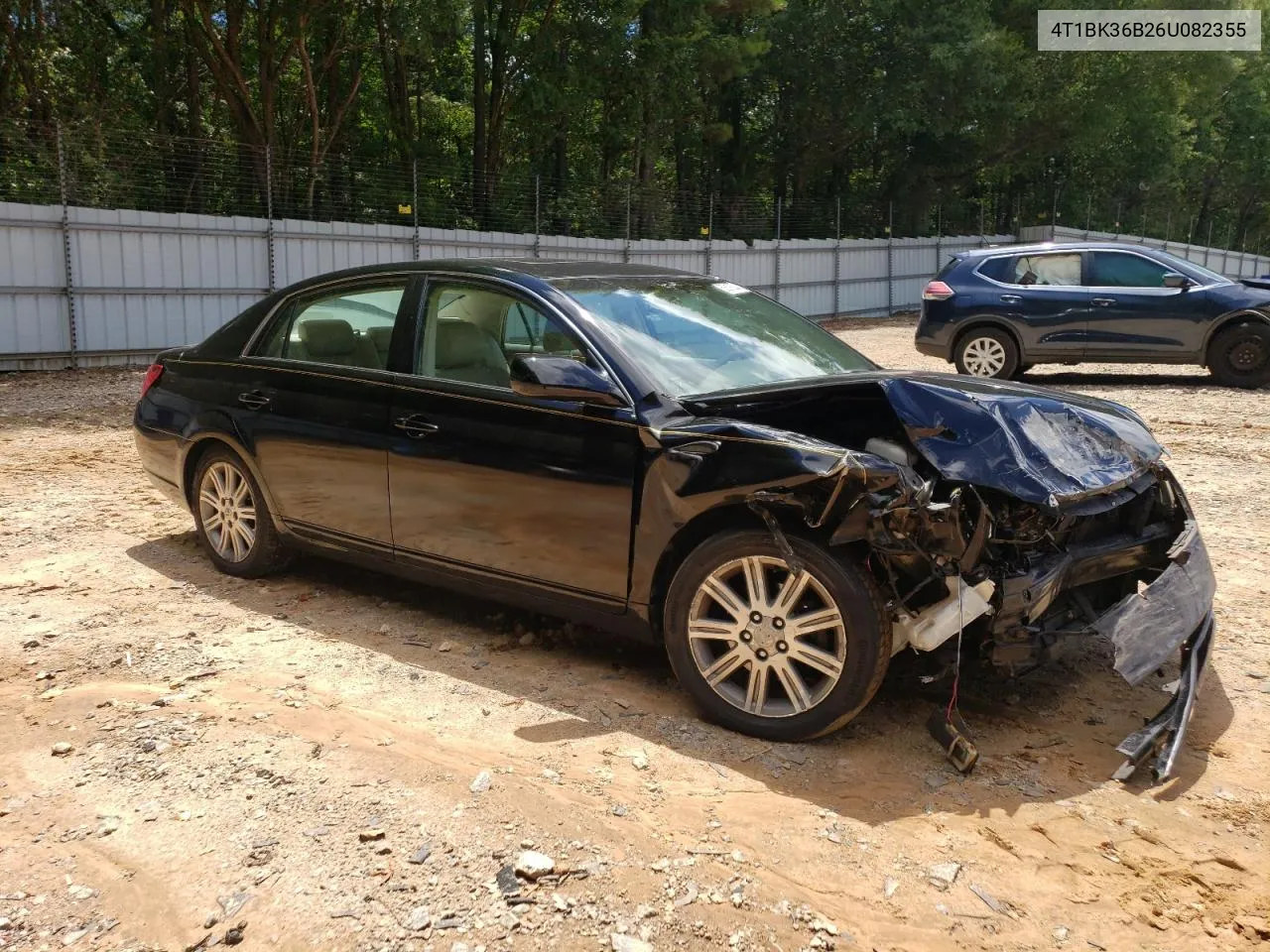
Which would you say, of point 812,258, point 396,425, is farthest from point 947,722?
point 812,258

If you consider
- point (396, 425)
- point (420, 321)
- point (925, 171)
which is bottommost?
point (396, 425)

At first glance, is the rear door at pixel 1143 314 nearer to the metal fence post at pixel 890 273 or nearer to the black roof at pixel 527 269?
the black roof at pixel 527 269

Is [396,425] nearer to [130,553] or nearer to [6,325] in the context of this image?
[130,553]

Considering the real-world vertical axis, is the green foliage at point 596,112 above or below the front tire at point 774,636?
above

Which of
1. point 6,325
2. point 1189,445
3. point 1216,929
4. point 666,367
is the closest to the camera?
point 1216,929

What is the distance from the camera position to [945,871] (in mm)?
2986

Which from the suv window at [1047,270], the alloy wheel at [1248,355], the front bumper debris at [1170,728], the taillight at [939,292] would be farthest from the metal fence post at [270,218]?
the front bumper debris at [1170,728]

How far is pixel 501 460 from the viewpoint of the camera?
4316 mm

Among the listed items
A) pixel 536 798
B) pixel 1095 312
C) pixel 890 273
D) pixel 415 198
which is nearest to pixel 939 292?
pixel 1095 312

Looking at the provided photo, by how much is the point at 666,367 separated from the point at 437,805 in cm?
177

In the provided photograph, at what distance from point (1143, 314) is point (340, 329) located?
10.1 m

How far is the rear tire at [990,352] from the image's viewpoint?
1298cm

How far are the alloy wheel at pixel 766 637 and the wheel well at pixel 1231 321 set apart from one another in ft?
35.0

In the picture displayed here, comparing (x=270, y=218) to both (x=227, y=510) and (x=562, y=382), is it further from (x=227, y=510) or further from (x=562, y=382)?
(x=562, y=382)
